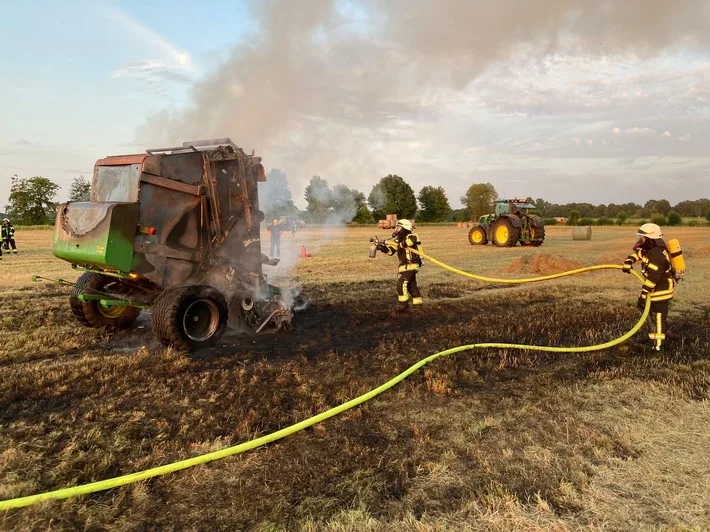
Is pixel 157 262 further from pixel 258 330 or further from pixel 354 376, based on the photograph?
pixel 354 376

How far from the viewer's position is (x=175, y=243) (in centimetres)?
714

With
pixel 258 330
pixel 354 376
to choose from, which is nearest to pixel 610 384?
pixel 354 376

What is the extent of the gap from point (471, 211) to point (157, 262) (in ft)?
258

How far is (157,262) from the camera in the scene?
6.84 m

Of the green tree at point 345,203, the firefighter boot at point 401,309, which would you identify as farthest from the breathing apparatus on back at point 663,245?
the green tree at point 345,203

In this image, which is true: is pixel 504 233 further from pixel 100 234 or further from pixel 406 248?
pixel 100 234

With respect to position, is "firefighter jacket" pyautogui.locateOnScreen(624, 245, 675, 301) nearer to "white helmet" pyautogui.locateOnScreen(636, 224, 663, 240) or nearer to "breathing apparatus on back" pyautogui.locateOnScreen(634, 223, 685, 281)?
"breathing apparatus on back" pyautogui.locateOnScreen(634, 223, 685, 281)

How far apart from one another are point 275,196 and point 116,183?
2.96 meters

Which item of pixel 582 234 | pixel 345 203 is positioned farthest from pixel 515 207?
pixel 345 203

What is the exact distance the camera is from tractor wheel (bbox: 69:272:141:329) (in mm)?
7773

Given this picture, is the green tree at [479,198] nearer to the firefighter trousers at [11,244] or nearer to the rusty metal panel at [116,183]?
the firefighter trousers at [11,244]

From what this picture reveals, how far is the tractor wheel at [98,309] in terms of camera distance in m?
7.77

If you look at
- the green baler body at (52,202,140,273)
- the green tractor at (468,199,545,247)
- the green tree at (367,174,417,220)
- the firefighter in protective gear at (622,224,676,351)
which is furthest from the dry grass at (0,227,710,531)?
the green tractor at (468,199,545,247)

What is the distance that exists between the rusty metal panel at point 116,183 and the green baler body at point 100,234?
31 cm
